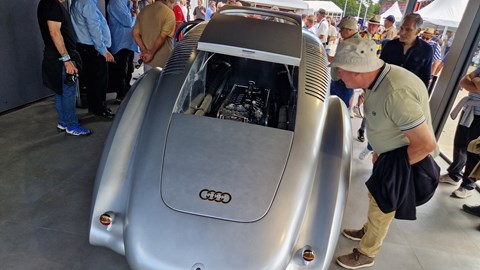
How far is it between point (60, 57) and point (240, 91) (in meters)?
1.85

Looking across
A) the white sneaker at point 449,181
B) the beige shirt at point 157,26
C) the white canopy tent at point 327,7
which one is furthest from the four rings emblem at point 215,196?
the white canopy tent at point 327,7

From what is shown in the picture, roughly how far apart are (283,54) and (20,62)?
383cm

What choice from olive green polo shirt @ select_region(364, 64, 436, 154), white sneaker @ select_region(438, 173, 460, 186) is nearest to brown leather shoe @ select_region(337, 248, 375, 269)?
olive green polo shirt @ select_region(364, 64, 436, 154)

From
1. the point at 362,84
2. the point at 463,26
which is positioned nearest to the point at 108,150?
the point at 362,84

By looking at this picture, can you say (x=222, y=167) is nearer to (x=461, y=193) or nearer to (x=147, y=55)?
(x=147, y=55)

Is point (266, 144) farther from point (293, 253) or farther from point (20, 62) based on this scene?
point (20, 62)

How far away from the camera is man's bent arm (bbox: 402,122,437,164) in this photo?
66.0 inches

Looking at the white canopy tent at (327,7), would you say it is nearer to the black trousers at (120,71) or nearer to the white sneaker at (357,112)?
the white sneaker at (357,112)

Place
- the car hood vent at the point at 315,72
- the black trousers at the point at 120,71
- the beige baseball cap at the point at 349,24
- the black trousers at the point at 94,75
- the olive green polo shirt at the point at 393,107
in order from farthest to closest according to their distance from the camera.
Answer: the black trousers at the point at 120,71 < the black trousers at the point at 94,75 < the beige baseball cap at the point at 349,24 < the car hood vent at the point at 315,72 < the olive green polo shirt at the point at 393,107

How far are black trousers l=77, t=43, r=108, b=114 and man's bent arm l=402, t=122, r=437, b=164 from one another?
11.8ft

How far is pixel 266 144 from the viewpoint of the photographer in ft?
6.02

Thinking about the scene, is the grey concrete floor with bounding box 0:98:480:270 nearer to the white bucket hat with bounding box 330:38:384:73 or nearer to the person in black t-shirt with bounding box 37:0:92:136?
the person in black t-shirt with bounding box 37:0:92:136

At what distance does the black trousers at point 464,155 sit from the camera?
331 cm

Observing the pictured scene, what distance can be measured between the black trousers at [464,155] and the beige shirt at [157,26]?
3.46 meters
